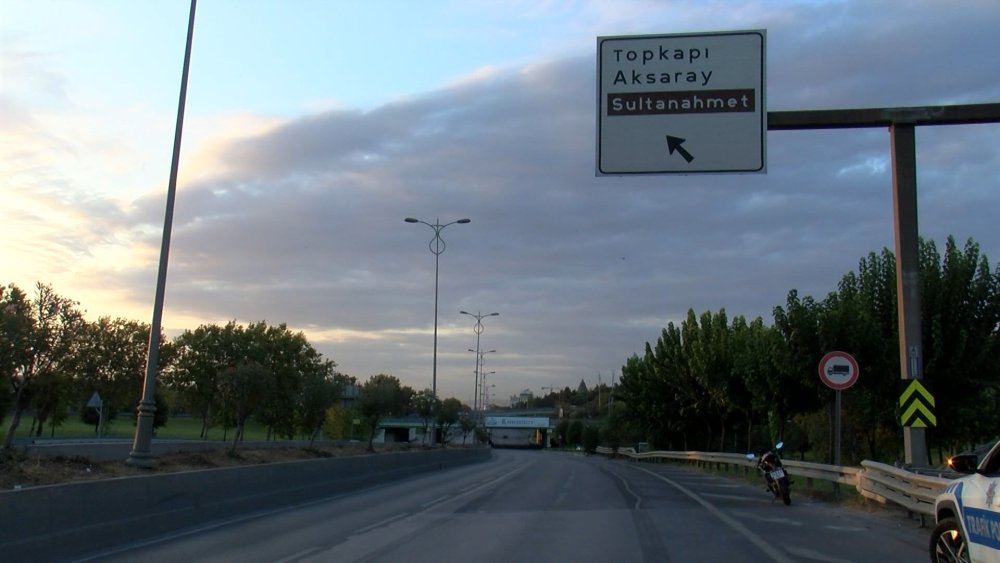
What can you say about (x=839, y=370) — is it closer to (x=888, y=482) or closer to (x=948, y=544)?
(x=888, y=482)

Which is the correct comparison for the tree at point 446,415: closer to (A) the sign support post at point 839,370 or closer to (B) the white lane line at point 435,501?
(B) the white lane line at point 435,501

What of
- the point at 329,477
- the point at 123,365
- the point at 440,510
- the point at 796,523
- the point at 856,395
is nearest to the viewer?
the point at 796,523

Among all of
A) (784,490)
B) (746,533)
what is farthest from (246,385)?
(746,533)

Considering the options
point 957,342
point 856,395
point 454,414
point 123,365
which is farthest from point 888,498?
point 454,414

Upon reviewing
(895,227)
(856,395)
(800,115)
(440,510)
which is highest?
(800,115)

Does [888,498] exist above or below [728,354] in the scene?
below

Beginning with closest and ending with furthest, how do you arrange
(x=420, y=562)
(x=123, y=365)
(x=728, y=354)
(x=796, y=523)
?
1. (x=420, y=562)
2. (x=796, y=523)
3. (x=728, y=354)
4. (x=123, y=365)

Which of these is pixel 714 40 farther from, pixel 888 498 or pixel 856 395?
pixel 856 395

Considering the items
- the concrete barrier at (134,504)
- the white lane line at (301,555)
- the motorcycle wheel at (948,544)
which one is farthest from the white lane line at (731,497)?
the white lane line at (301,555)

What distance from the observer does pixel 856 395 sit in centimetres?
2933

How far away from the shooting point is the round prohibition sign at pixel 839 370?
17859 mm

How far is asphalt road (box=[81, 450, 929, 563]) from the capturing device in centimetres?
1075

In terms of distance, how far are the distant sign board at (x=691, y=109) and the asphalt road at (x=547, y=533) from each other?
18.6ft

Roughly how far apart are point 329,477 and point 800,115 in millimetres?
14841
